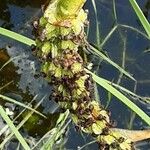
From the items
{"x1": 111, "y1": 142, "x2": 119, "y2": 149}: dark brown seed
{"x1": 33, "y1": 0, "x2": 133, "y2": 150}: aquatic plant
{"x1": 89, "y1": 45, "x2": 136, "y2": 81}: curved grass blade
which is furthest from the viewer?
{"x1": 89, "y1": 45, "x2": 136, "y2": 81}: curved grass blade

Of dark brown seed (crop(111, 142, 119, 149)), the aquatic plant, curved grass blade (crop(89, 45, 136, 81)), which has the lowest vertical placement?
dark brown seed (crop(111, 142, 119, 149))

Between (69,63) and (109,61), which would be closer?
(69,63)

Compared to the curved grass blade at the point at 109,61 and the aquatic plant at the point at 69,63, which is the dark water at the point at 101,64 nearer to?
the curved grass blade at the point at 109,61

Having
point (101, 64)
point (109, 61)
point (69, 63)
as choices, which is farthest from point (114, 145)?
point (101, 64)

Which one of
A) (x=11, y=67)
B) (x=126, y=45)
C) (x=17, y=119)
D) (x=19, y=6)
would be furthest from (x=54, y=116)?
(x=19, y=6)

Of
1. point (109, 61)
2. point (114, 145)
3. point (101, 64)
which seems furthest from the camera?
point (101, 64)

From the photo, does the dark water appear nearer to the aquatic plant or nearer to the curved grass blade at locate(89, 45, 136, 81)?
the curved grass blade at locate(89, 45, 136, 81)

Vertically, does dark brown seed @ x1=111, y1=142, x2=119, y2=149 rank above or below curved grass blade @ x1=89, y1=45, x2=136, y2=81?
below

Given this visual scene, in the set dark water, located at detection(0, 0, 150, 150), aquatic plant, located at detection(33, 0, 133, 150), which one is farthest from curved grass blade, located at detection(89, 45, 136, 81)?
aquatic plant, located at detection(33, 0, 133, 150)

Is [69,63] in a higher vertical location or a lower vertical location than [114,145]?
higher

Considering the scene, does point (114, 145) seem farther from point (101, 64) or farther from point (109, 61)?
point (101, 64)
